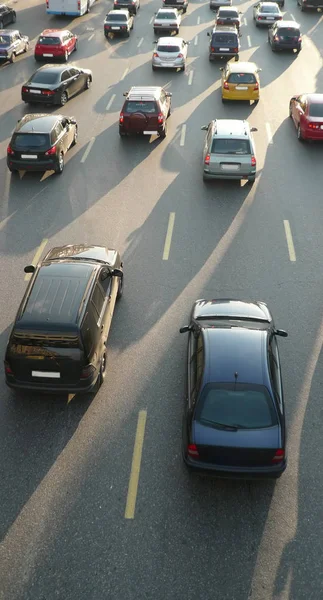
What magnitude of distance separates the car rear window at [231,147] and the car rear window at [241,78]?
7.59m

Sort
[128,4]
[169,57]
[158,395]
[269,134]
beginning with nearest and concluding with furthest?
[158,395], [269,134], [169,57], [128,4]

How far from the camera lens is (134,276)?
454 inches

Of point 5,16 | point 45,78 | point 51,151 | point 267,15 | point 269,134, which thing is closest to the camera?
point 51,151

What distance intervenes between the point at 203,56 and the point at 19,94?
36.5 ft

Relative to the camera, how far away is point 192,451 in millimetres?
6734

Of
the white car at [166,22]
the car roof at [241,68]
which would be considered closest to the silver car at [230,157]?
the car roof at [241,68]

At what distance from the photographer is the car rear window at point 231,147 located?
14.7 meters

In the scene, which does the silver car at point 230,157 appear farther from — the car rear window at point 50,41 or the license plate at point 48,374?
the car rear window at point 50,41

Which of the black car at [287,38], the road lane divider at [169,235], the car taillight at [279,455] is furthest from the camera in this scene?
the black car at [287,38]

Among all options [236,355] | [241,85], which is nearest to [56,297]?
[236,355]

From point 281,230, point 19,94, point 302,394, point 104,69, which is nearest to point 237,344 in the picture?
point 302,394

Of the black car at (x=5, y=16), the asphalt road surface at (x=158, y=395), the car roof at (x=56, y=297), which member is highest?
the black car at (x=5, y=16)

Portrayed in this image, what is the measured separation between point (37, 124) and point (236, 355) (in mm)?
11570

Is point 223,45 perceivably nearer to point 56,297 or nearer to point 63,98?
point 63,98
